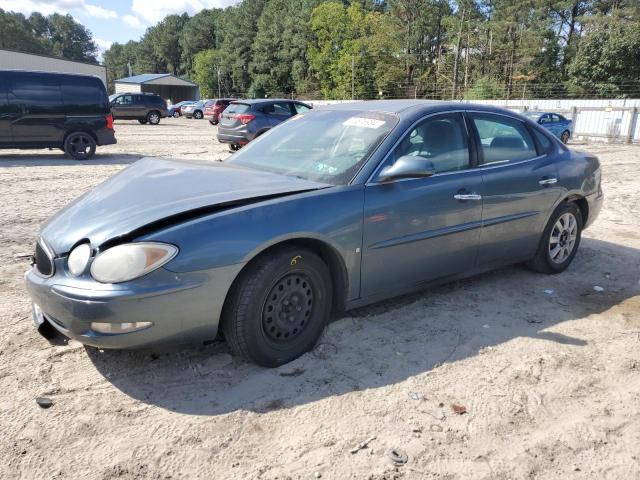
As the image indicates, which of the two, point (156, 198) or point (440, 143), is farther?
point (440, 143)

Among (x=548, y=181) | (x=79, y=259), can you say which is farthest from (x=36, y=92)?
(x=548, y=181)

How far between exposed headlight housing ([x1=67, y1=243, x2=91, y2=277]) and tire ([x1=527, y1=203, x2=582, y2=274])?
12.9ft

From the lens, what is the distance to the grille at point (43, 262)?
2.84 meters

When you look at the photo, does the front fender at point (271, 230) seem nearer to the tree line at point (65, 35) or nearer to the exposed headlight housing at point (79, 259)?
the exposed headlight housing at point (79, 259)

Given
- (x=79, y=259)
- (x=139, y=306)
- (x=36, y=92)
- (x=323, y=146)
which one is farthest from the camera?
(x=36, y=92)

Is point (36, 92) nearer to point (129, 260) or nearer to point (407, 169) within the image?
point (129, 260)

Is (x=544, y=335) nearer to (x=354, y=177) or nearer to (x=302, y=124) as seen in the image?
(x=354, y=177)

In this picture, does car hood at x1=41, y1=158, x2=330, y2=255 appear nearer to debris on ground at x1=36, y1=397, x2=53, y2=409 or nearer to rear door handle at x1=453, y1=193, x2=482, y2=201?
debris on ground at x1=36, y1=397, x2=53, y2=409

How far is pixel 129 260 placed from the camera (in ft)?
8.58

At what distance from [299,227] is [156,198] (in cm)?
86

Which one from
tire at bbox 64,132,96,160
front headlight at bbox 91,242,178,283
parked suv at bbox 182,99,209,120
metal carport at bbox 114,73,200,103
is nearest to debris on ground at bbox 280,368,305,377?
front headlight at bbox 91,242,178,283

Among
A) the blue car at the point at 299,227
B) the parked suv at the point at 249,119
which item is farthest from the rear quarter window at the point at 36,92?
the blue car at the point at 299,227

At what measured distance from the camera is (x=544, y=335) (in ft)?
12.3

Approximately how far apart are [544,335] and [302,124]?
2.48 m
